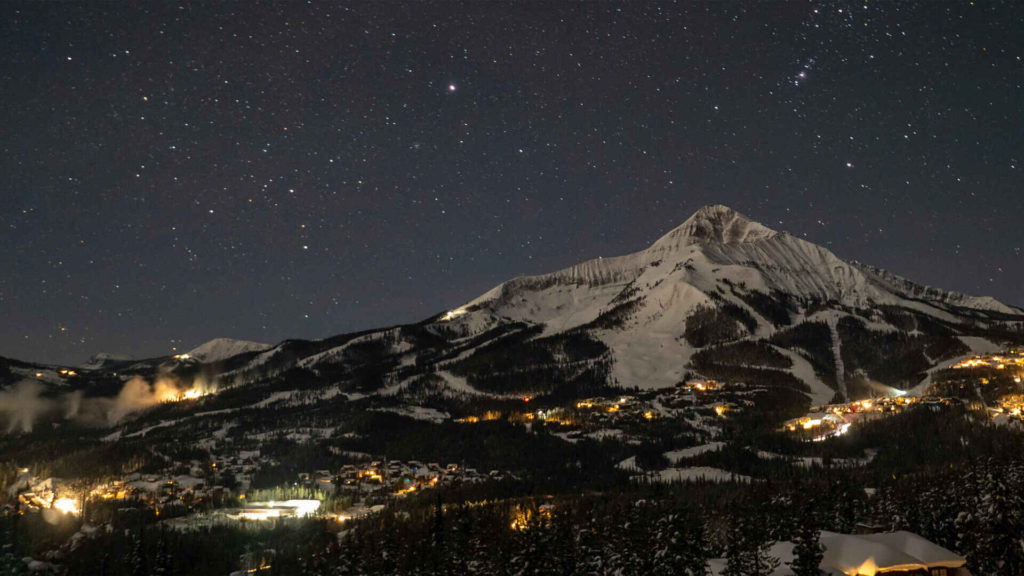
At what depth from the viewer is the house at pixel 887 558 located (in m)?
70.1

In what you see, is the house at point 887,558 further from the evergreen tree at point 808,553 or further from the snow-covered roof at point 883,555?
the evergreen tree at point 808,553

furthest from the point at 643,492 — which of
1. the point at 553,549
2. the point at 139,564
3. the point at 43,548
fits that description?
the point at 43,548

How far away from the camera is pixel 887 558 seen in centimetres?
7031

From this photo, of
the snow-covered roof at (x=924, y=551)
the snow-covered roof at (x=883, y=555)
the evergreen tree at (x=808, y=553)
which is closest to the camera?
the snow-covered roof at (x=883, y=555)

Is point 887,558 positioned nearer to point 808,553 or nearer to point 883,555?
point 883,555

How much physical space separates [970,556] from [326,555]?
108m

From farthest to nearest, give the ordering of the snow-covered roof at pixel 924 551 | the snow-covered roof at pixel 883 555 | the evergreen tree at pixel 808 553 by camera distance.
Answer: the snow-covered roof at pixel 924 551
the evergreen tree at pixel 808 553
the snow-covered roof at pixel 883 555

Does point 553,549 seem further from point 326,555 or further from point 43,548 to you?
point 43,548

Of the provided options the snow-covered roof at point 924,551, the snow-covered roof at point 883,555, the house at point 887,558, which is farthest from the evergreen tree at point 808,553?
the snow-covered roof at point 924,551

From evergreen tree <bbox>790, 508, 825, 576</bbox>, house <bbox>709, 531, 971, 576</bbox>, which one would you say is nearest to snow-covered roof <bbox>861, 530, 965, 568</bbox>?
house <bbox>709, 531, 971, 576</bbox>

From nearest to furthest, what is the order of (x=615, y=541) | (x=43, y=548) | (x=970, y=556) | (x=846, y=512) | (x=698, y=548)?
1. (x=970, y=556)
2. (x=698, y=548)
3. (x=615, y=541)
4. (x=846, y=512)
5. (x=43, y=548)

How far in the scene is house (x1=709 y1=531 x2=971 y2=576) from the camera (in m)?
70.1

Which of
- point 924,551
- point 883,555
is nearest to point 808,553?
point 883,555

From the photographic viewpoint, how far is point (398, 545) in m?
133
